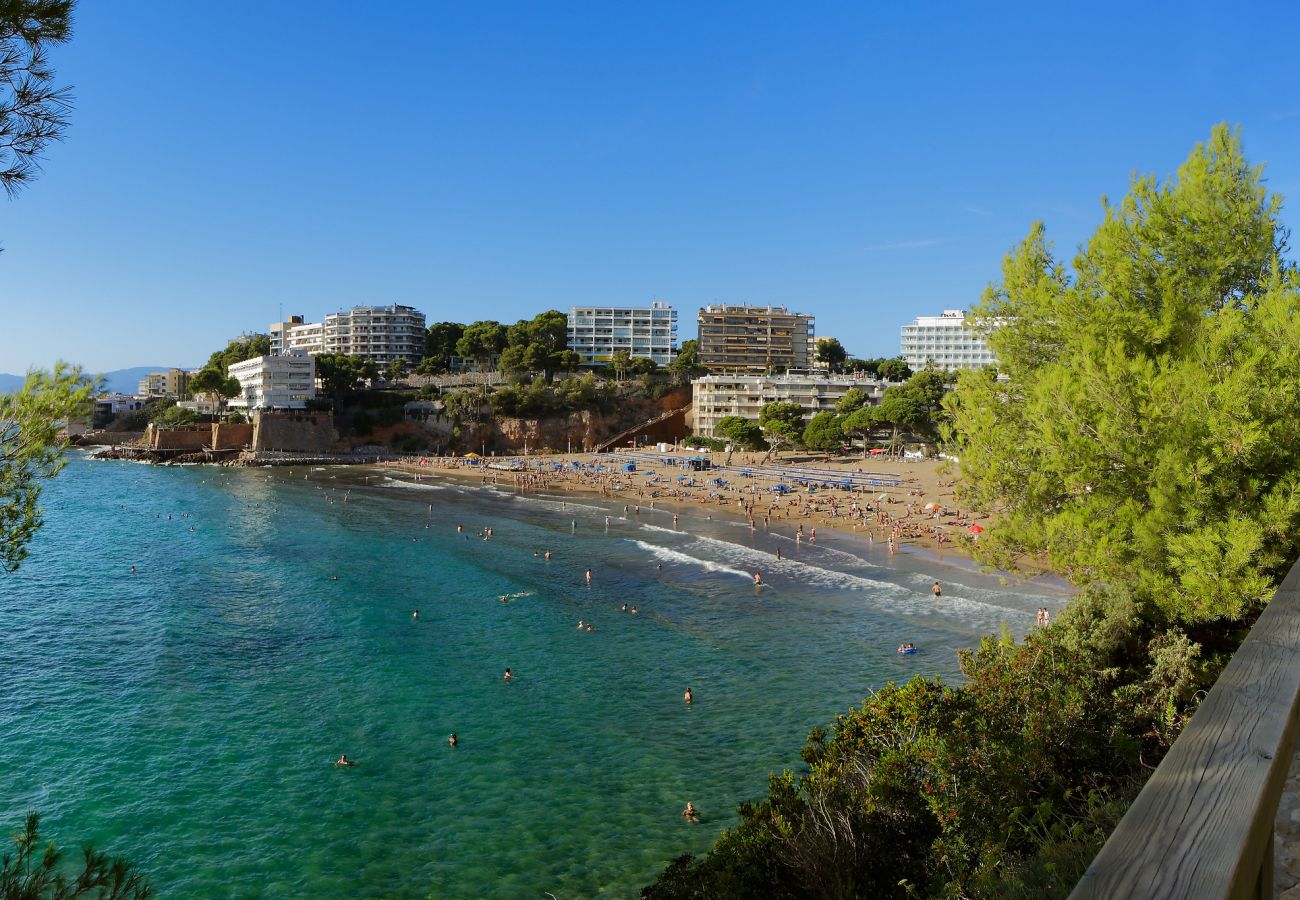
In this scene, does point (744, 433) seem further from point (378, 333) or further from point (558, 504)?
point (378, 333)

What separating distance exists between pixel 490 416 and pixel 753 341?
1635 inches

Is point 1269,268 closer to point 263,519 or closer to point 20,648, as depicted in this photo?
point 20,648

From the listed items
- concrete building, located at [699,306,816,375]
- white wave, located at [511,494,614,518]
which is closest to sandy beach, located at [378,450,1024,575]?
white wave, located at [511,494,614,518]

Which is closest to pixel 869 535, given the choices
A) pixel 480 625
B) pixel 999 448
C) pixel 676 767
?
pixel 480 625

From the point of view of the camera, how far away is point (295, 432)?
88.2 meters

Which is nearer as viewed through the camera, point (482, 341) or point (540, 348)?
point (540, 348)

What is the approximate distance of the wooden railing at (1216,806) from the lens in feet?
4.54

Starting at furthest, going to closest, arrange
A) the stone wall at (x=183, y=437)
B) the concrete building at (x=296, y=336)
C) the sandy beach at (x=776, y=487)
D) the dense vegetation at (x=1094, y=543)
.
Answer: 1. the concrete building at (x=296, y=336)
2. the stone wall at (x=183, y=437)
3. the sandy beach at (x=776, y=487)
4. the dense vegetation at (x=1094, y=543)

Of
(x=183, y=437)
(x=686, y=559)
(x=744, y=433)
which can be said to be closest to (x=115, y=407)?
(x=183, y=437)

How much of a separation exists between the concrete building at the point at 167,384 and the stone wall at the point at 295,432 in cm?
5767

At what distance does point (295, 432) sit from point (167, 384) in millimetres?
73636

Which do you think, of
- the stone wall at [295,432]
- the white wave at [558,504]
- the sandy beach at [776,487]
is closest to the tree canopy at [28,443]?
the sandy beach at [776,487]

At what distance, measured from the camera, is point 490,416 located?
89.8 metres

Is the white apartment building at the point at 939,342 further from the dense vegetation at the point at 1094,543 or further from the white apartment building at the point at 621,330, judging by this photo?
the dense vegetation at the point at 1094,543
